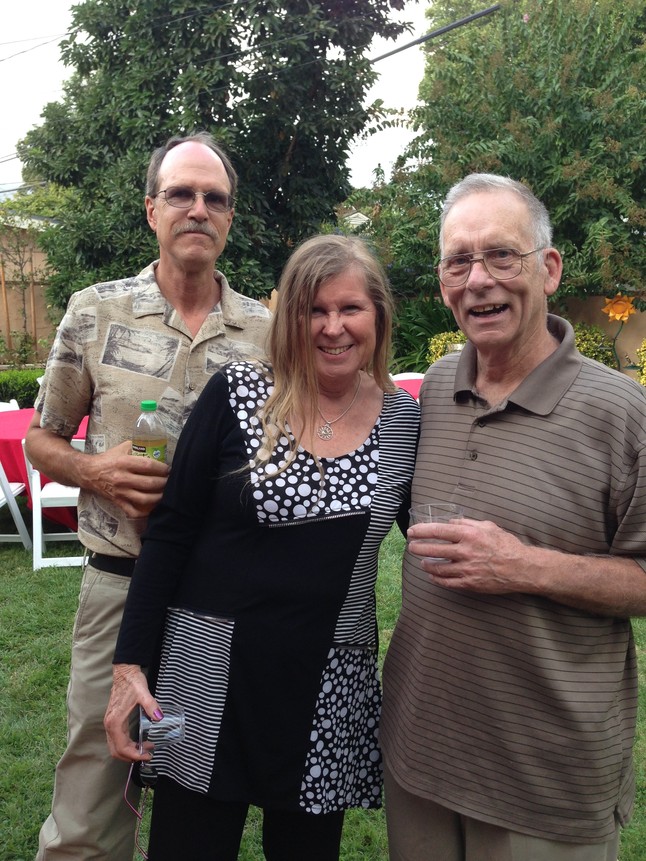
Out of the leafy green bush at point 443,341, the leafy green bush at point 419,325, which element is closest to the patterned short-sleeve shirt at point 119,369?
the leafy green bush at point 443,341

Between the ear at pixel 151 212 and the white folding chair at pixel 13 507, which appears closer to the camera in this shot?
the ear at pixel 151 212

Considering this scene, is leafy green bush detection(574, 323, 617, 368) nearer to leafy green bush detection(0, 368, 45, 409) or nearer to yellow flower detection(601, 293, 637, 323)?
yellow flower detection(601, 293, 637, 323)

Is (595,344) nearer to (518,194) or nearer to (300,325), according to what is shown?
(518,194)

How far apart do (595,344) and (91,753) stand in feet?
33.0

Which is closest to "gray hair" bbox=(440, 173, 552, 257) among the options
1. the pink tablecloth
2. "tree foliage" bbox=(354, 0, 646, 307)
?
the pink tablecloth

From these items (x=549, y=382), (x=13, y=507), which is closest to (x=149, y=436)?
(x=549, y=382)

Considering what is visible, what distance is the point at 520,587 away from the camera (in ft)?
5.60

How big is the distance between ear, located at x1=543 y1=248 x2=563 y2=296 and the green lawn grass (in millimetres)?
2543

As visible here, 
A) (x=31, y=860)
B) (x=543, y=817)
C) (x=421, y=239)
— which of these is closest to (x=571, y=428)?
(x=543, y=817)

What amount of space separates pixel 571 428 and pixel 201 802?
1343mm

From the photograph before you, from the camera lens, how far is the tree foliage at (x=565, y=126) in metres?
10.2

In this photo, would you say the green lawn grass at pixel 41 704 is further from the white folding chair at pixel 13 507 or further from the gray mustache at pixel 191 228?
the gray mustache at pixel 191 228

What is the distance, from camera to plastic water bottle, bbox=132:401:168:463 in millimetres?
2119

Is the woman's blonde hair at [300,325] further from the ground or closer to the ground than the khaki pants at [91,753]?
further from the ground
